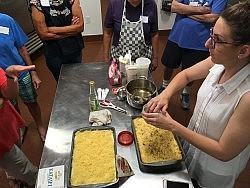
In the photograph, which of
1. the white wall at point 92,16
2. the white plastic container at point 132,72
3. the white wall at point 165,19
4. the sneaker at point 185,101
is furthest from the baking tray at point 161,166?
the white wall at point 165,19

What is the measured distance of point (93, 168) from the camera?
1188 millimetres

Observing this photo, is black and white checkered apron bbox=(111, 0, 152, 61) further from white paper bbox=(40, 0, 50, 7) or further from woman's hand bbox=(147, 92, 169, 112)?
woman's hand bbox=(147, 92, 169, 112)

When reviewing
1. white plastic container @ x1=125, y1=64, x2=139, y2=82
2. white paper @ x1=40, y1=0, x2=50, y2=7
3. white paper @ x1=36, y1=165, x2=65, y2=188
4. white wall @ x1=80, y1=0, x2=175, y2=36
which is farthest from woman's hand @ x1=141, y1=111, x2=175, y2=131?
white wall @ x1=80, y1=0, x2=175, y2=36

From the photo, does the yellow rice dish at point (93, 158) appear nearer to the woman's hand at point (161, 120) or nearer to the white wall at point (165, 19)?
the woman's hand at point (161, 120)

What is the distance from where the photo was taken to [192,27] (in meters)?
2.27

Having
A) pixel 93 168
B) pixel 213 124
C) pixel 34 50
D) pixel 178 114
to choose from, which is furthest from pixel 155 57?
pixel 34 50

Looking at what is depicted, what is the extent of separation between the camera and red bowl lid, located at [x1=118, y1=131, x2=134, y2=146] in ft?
4.44

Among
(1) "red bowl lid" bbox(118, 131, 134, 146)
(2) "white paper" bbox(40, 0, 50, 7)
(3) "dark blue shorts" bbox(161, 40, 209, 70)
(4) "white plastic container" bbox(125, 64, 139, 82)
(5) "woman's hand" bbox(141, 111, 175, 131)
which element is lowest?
(3) "dark blue shorts" bbox(161, 40, 209, 70)

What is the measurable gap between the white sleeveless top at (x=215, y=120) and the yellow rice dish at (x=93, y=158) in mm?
504

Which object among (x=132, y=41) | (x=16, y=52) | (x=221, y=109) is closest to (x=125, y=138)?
(x=221, y=109)

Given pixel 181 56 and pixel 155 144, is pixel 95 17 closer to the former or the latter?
pixel 181 56

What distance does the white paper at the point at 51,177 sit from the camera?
115cm

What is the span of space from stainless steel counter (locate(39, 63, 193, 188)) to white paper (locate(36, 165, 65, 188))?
3 centimetres

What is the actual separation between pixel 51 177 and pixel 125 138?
1.47ft
